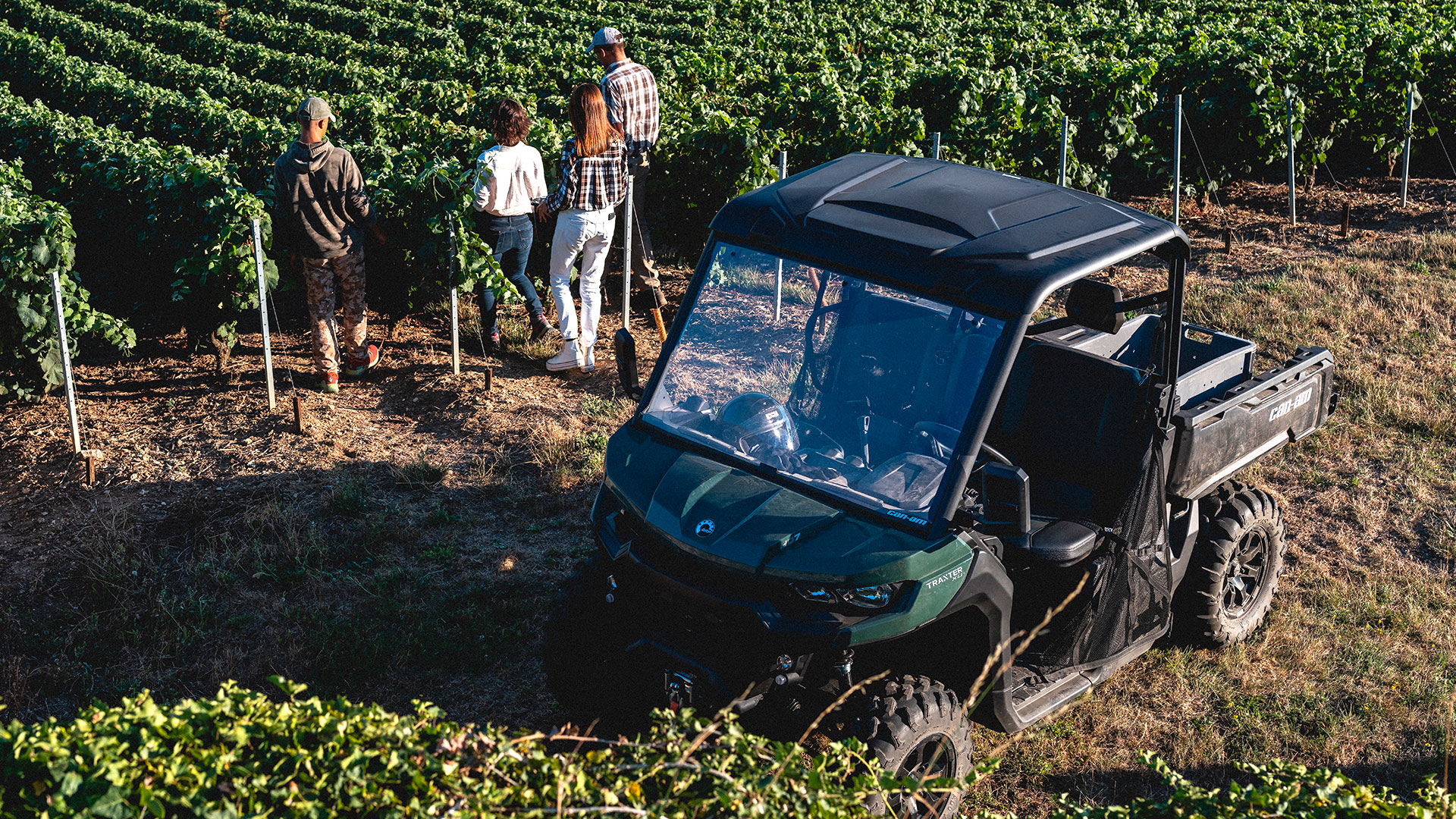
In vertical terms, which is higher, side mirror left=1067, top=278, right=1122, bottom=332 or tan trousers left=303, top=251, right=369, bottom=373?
side mirror left=1067, top=278, right=1122, bottom=332

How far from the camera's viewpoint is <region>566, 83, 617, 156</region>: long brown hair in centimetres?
788

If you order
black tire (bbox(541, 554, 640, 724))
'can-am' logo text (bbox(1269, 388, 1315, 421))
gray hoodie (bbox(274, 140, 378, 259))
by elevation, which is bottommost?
black tire (bbox(541, 554, 640, 724))

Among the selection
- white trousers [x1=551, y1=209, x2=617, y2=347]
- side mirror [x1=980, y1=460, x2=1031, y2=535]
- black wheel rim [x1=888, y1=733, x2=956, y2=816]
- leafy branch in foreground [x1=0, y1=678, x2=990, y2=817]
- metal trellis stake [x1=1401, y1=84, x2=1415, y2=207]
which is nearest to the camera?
leafy branch in foreground [x1=0, y1=678, x2=990, y2=817]

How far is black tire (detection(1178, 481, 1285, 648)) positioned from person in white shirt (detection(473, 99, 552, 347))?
202 inches

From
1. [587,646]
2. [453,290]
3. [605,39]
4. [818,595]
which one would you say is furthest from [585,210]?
[818,595]

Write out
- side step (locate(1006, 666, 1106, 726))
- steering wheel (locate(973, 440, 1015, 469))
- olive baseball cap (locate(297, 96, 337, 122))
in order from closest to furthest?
steering wheel (locate(973, 440, 1015, 469)) < side step (locate(1006, 666, 1106, 726)) < olive baseball cap (locate(297, 96, 337, 122))

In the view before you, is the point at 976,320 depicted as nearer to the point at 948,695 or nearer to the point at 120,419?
the point at 948,695

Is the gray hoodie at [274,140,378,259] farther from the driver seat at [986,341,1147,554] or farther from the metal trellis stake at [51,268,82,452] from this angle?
the driver seat at [986,341,1147,554]

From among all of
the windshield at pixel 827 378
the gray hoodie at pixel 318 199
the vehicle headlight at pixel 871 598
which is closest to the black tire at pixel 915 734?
the vehicle headlight at pixel 871 598

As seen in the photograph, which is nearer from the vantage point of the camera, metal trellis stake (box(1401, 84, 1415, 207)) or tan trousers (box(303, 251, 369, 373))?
tan trousers (box(303, 251, 369, 373))

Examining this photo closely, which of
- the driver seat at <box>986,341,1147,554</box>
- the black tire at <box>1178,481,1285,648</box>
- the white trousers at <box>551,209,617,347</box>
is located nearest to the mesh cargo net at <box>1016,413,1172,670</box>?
the driver seat at <box>986,341,1147,554</box>

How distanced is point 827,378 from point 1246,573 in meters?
2.67

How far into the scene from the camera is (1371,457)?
736 centimetres

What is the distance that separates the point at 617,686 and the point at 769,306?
1.55 metres
